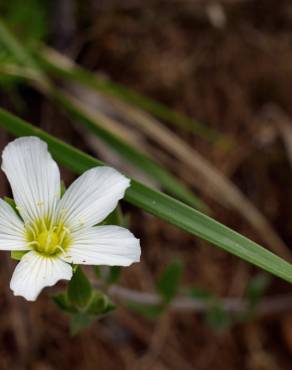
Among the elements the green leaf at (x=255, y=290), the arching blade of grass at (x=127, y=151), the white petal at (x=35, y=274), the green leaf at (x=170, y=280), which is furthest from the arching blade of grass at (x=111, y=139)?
the white petal at (x=35, y=274)

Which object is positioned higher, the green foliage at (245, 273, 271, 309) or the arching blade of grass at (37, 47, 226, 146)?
the arching blade of grass at (37, 47, 226, 146)

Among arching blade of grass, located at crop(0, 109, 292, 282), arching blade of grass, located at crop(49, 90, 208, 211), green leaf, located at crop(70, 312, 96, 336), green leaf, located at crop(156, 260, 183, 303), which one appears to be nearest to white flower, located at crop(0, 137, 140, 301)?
arching blade of grass, located at crop(0, 109, 292, 282)

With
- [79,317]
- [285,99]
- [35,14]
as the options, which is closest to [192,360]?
[79,317]

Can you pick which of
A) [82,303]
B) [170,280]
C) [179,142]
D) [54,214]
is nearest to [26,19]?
[179,142]

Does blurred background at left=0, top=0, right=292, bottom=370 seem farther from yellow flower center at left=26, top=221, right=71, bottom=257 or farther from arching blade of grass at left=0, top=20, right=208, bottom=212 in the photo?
yellow flower center at left=26, top=221, right=71, bottom=257

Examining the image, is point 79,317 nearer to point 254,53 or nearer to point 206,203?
point 206,203

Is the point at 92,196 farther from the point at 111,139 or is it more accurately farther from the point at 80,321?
the point at 111,139
